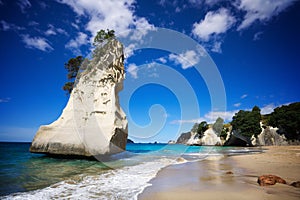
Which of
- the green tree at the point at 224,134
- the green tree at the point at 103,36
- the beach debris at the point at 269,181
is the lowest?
the beach debris at the point at 269,181

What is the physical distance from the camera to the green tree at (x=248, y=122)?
40.9 m

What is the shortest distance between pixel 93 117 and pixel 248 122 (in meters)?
41.7

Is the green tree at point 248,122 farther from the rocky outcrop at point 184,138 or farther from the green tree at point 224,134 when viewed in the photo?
the rocky outcrop at point 184,138

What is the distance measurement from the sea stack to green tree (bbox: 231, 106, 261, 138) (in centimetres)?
3918

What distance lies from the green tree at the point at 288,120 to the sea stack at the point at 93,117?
39.3 metres

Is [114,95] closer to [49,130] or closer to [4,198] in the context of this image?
[49,130]

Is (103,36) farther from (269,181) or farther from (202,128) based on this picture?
(202,128)

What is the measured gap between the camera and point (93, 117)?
12.1m

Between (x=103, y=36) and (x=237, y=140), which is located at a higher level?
(x=103, y=36)

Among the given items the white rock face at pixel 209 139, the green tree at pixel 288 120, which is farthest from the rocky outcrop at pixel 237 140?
the green tree at pixel 288 120

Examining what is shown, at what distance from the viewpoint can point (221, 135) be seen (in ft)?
174

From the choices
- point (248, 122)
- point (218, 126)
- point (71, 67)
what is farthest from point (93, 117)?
point (218, 126)

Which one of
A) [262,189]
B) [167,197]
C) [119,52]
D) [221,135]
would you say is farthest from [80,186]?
[221,135]

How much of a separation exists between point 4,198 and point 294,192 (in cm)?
634
